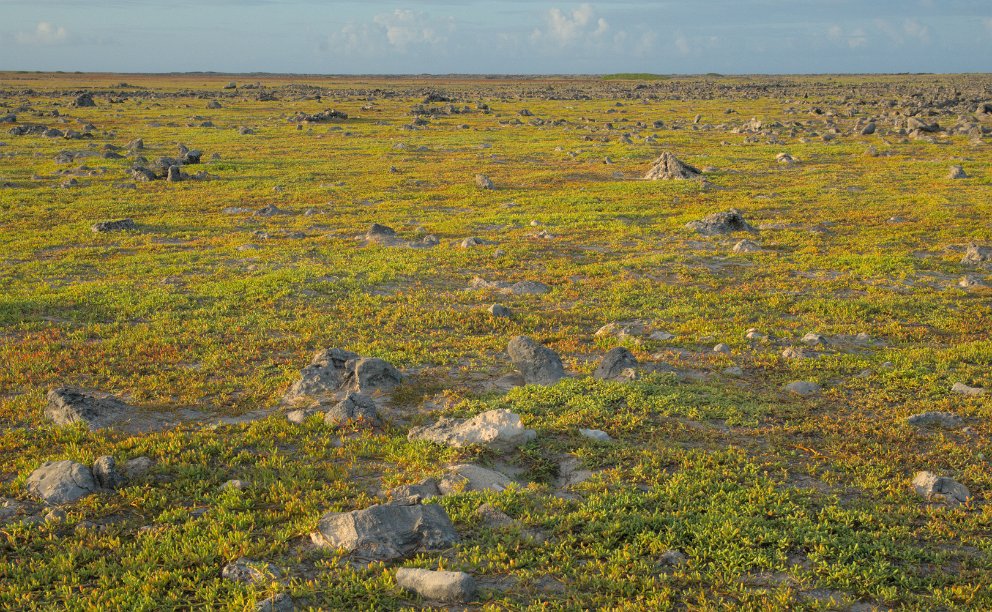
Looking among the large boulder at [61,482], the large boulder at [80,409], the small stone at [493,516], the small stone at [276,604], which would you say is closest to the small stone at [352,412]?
the small stone at [493,516]

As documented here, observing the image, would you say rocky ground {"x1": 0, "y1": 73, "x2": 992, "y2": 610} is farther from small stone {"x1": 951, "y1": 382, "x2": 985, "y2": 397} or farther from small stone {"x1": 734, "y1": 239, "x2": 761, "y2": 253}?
small stone {"x1": 734, "y1": 239, "x2": 761, "y2": 253}

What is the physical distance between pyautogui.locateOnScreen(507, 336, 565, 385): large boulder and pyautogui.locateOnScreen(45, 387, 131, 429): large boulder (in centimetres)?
702

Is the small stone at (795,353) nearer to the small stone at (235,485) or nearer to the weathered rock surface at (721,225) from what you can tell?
the small stone at (235,485)

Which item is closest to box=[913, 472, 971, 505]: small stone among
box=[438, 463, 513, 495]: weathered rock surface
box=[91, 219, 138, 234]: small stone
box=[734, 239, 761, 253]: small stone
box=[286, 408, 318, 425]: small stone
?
box=[438, 463, 513, 495]: weathered rock surface

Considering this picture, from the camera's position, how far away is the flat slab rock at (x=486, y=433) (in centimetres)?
1034

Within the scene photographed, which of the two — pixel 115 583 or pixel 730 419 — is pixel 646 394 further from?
pixel 115 583

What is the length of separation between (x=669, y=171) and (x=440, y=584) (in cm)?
3542

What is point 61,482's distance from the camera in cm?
894

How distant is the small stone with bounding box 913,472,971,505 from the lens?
8812 mm

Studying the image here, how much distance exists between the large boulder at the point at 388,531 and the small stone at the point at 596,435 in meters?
3.12

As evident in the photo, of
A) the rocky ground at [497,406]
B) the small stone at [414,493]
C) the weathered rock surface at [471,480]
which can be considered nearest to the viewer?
the rocky ground at [497,406]

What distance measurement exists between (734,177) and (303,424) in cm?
3467

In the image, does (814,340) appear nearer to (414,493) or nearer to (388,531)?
(414,493)

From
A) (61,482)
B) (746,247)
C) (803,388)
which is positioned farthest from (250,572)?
(746,247)
